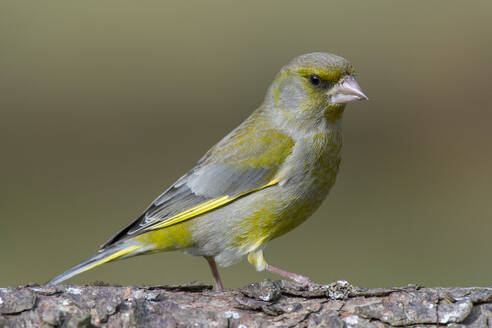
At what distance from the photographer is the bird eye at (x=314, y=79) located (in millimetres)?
4378

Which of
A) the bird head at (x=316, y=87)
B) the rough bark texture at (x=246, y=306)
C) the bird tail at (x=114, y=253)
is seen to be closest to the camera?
the rough bark texture at (x=246, y=306)

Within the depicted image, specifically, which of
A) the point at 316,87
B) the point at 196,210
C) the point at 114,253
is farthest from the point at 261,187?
the point at 114,253

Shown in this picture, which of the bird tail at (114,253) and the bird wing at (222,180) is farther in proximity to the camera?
the bird wing at (222,180)

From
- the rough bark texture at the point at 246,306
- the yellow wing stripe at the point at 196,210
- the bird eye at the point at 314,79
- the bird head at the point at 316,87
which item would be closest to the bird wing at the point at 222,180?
the yellow wing stripe at the point at 196,210

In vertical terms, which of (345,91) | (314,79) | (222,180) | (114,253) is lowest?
(114,253)

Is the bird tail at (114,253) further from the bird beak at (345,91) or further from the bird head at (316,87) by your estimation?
the bird beak at (345,91)

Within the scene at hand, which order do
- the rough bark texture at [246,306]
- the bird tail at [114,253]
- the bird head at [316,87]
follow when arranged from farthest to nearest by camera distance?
Result: the bird head at [316,87] → the bird tail at [114,253] → the rough bark texture at [246,306]

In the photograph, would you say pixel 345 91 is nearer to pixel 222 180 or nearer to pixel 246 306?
pixel 222 180

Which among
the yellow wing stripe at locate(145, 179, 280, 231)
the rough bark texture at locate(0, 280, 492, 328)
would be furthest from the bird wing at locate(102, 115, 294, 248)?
the rough bark texture at locate(0, 280, 492, 328)

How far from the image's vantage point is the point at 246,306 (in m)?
3.40

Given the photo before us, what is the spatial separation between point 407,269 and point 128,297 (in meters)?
4.03

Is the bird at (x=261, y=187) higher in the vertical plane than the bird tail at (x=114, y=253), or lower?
higher

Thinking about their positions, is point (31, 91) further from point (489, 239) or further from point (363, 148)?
point (489, 239)

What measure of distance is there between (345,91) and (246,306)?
1.47m
